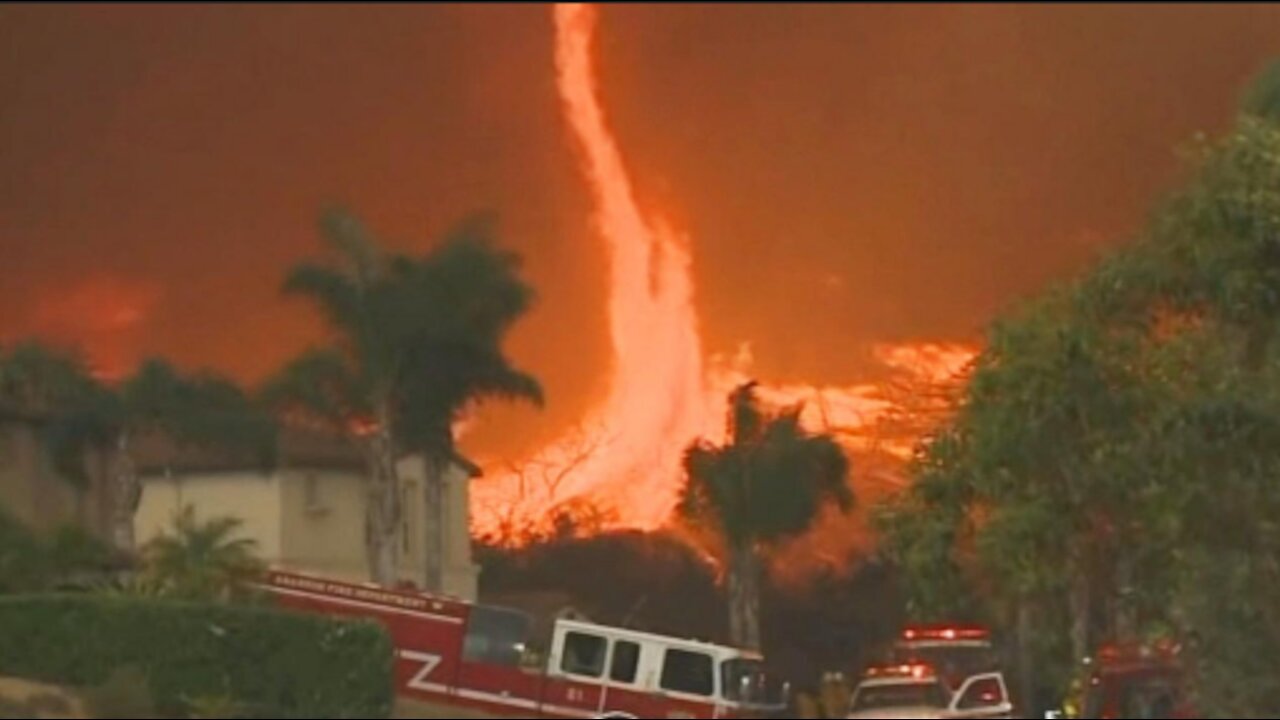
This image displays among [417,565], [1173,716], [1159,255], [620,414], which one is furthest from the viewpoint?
[417,565]

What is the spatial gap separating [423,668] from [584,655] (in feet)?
6.81

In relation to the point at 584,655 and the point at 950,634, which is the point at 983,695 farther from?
the point at 584,655

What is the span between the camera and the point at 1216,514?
14.7 m

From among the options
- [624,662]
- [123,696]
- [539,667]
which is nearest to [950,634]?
[624,662]

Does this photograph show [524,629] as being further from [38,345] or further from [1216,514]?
[1216,514]

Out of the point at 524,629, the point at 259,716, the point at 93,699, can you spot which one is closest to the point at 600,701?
the point at 524,629

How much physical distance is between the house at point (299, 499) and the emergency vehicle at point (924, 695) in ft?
38.7

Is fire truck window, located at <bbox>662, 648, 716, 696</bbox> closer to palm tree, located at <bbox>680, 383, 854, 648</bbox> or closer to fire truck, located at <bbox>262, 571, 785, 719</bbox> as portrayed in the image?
fire truck, located at <bbox>262, 571, 785, 719</bbox>

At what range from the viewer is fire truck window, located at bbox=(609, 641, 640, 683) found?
33062mm

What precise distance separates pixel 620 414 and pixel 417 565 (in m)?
8.68

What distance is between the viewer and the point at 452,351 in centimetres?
4872

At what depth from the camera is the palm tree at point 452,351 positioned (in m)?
45.7

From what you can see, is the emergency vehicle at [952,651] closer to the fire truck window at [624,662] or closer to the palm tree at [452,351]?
the fire truck window at [624,662]

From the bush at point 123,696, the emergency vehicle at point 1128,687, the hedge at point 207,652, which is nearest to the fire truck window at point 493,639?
the hedge at point 207,652
